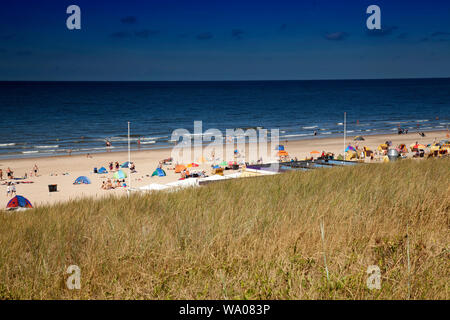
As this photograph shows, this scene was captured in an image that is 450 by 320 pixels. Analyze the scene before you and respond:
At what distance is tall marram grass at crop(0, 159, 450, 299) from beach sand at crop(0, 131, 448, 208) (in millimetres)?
13402

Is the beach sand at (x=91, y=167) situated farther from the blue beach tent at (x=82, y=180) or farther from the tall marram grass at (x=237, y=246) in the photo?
the tall marram grass at (x=237, y=246)

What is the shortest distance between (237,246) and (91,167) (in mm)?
29546

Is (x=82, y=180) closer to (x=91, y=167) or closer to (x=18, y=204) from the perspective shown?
(x=91, y=167)

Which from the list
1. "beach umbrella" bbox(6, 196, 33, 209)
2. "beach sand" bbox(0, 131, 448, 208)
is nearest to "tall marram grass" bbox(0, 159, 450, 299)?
"beach umbrella" bbox(6, 196, 33, 209)

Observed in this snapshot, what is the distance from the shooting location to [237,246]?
149 inches

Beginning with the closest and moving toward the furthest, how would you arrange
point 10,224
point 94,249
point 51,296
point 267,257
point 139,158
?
point 51,296 → point 267,257 → point 94,249 → point 10,224 → point 139,158

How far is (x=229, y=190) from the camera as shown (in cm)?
660

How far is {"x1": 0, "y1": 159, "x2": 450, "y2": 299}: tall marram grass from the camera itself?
3.14m

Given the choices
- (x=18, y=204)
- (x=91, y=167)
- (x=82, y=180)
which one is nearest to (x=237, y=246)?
(x=18, y=204)

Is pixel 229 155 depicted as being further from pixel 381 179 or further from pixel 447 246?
pixel 447 246

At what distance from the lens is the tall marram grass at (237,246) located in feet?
10.3
